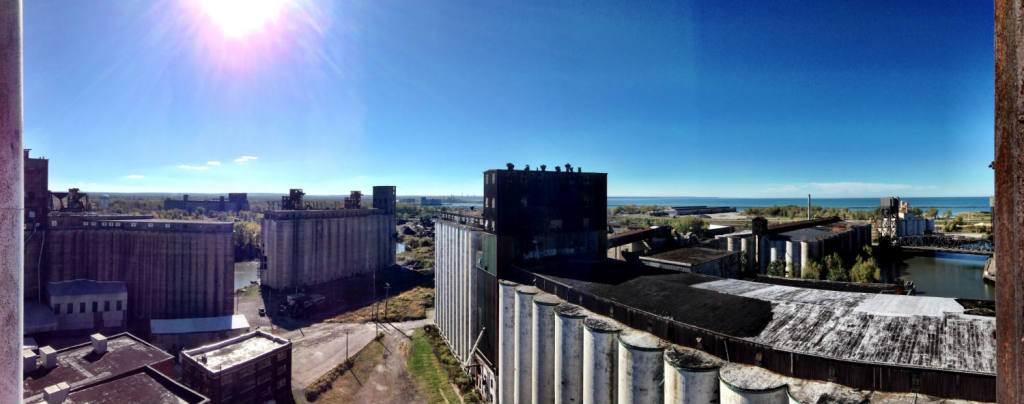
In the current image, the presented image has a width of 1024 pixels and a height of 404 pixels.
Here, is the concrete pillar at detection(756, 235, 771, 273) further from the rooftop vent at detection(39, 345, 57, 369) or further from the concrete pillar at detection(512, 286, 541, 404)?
the rooftop vent at detection(39, 345, 57, 369)

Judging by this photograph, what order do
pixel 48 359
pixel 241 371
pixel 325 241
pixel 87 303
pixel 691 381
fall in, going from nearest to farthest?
pixel 691 381 < pixel 48 359 < pixel 241 371 < pixel 87 303 < pixel 325 241

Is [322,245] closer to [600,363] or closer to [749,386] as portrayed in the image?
[600,363]

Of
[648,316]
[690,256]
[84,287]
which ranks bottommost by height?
[84,287]

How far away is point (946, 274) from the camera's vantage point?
66875 millimetres

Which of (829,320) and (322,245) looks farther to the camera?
(322,245)

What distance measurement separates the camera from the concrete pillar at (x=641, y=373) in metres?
16.2

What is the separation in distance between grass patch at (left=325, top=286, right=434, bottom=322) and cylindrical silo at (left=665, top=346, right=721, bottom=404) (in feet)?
131

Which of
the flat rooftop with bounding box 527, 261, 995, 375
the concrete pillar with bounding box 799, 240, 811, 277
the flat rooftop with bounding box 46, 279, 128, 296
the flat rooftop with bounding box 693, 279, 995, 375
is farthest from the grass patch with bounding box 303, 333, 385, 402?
the concrete pillar with bounding box 799, 240, 811, 277

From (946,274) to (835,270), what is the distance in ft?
131

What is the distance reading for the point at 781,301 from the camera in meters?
18.5

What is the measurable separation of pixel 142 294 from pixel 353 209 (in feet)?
113

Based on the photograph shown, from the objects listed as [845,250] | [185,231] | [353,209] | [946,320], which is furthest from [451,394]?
[845,250]

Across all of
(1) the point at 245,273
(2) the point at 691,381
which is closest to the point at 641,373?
(2) the point at 691,381

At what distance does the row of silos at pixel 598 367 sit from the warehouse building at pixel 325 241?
48849mm
